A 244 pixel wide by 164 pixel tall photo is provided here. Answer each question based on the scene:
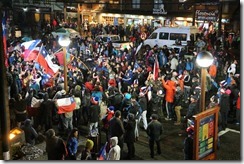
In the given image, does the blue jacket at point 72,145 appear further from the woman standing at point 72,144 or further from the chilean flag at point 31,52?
the chilean flag at point 31,52

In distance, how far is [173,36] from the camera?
24344 millimetres

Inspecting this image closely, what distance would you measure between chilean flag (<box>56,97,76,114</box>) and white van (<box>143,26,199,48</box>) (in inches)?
588

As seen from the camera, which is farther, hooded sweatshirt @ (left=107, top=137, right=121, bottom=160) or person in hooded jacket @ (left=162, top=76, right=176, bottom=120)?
person in hooded jacket @ (left=162, top=76, right=176, bottom=120)

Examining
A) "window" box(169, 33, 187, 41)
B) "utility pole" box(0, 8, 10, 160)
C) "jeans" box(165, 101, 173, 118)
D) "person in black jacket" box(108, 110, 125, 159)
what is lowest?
"jeans" box(165, 101, 173, 118)

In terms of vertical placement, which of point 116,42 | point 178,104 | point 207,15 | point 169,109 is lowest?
point 169,109

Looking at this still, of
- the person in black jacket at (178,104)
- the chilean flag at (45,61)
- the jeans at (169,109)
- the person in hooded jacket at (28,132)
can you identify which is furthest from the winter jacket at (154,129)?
the chilean flag at (45,61)

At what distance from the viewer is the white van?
944 inches

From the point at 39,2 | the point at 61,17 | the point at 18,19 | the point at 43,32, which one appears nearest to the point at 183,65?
the point at 43,32

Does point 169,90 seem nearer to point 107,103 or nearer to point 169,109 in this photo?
point 169,109

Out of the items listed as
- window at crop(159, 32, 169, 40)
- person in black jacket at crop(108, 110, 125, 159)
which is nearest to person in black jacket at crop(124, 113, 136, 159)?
person in black jacket at crop(108, 110, 125, 159)

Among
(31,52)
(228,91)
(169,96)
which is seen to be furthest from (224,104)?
(31,52)

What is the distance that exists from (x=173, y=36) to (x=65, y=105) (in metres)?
15.6

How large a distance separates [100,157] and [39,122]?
379cm

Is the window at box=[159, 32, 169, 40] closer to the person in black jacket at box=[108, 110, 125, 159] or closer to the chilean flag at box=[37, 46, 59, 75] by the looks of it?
the chilean flag at box=[37, 46, 59, 75]
